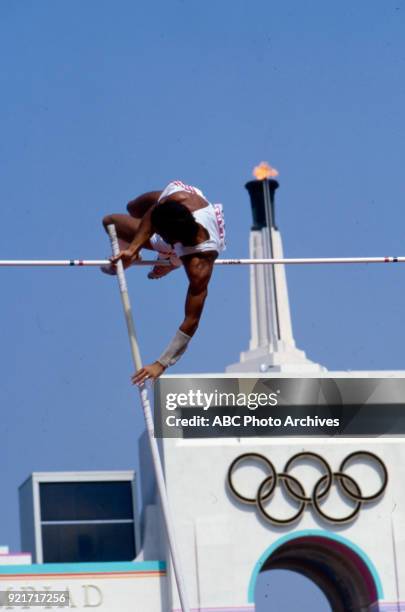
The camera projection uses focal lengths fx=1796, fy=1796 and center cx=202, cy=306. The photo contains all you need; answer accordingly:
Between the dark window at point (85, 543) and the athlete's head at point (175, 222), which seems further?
the dark window at point (85, 543)

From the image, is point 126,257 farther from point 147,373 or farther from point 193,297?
point 147,373

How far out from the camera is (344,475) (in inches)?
1850

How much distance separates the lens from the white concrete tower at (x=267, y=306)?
56500mm

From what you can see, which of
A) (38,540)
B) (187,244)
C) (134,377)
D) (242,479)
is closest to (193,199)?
(187,244)

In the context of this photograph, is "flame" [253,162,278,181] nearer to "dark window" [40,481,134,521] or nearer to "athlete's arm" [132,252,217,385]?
"dark window" [40,481,134,521]

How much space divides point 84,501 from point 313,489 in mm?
6943

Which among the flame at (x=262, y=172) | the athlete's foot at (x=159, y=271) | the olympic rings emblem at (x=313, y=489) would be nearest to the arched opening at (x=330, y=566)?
the olympic rings emblem at (x=313, y=489)

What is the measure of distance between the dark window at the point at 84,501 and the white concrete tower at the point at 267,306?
25.0 feet

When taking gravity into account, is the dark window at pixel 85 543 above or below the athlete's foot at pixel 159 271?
above

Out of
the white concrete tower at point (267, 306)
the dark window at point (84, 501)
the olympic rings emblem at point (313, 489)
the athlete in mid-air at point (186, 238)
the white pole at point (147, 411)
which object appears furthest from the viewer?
the white concrete tower at point (267, 306)

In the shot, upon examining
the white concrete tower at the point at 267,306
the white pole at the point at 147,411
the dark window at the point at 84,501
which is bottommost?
the white pole at the point at 147,411

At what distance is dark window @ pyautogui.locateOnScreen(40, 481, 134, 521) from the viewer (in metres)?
49.9

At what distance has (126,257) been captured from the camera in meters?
15.0

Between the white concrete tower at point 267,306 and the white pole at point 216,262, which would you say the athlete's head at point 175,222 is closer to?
the white pole at point 216,262
